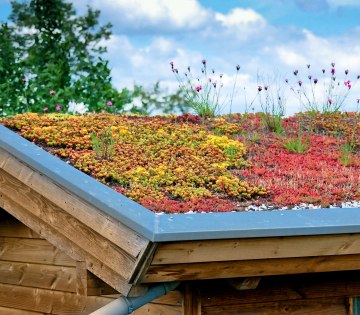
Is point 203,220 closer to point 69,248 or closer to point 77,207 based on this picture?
point 77,207

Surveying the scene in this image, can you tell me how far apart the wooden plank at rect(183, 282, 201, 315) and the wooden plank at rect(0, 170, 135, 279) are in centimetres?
60

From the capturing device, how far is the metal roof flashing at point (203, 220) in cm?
412

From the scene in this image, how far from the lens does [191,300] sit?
193 inches

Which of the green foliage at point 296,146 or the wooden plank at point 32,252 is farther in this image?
the green foliage at point 296,146

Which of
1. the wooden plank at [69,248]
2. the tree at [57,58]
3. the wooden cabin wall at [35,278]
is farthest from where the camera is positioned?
the tree at [57,58]

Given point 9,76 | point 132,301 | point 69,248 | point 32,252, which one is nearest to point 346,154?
point 32,252

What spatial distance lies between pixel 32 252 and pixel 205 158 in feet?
5.82

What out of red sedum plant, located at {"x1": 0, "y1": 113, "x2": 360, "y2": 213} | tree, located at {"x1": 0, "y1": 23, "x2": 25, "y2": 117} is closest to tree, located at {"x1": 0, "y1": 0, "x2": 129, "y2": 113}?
tree, located at {"x1": 0, "y1": 23, "x2": 25, "y2": 117}

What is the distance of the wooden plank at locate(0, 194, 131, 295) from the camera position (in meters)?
4.62

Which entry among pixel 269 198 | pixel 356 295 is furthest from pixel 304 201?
pixel 356 295

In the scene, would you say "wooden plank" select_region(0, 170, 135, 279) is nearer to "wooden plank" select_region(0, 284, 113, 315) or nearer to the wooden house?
the wooden house

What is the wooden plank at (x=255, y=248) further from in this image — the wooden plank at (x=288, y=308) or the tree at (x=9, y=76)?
the tree at (x=9, y=76)

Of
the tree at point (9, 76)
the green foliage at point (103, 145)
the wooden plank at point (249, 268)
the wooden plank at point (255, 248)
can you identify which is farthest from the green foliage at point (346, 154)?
the tree at point (9, 76)

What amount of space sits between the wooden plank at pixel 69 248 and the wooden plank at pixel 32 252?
58 cm
